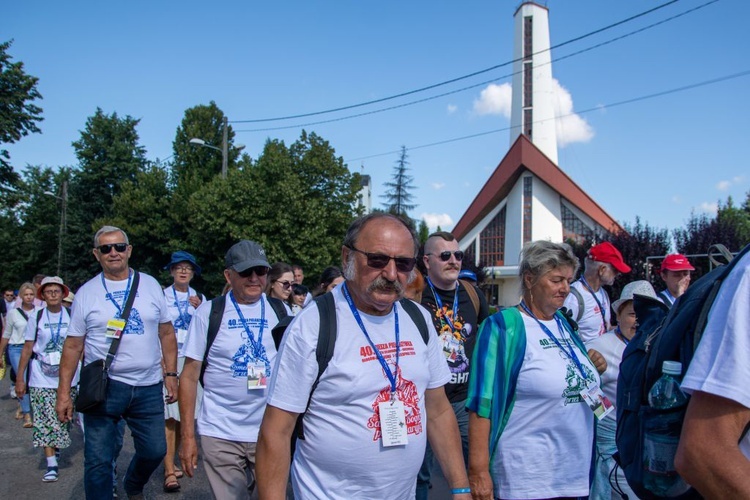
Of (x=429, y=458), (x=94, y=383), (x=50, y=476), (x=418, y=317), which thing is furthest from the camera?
(x=50, y=476)

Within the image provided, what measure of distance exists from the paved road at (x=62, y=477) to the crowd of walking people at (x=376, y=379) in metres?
0.99

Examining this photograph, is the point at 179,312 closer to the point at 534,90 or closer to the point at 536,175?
the point at 536,175

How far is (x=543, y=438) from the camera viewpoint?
293 cm

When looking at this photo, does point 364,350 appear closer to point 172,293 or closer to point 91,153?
point 172,293

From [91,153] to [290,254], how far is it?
22148mm

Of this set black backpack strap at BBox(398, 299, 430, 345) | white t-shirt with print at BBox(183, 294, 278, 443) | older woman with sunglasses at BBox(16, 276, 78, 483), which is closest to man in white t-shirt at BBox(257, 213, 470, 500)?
black backpack strap at BBox(398, 299, 430, 345)

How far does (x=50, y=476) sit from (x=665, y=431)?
630 centimetres

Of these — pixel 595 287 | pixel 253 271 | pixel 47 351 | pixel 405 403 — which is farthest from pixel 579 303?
pixel 47 351

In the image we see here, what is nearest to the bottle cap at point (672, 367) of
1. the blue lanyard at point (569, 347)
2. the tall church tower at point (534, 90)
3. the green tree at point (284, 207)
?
the blue lanyard at point (569, 347)

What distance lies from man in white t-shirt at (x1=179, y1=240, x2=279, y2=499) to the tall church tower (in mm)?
56197

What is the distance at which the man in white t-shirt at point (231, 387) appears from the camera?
3.63 metres

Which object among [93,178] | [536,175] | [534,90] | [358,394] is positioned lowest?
[358,394]

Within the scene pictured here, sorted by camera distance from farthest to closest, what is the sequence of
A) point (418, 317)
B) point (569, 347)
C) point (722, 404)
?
point (569, 347) < point (418, 317) < point (722, 404)

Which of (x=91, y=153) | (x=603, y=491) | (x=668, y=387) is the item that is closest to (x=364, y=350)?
(x=668, y=387)
